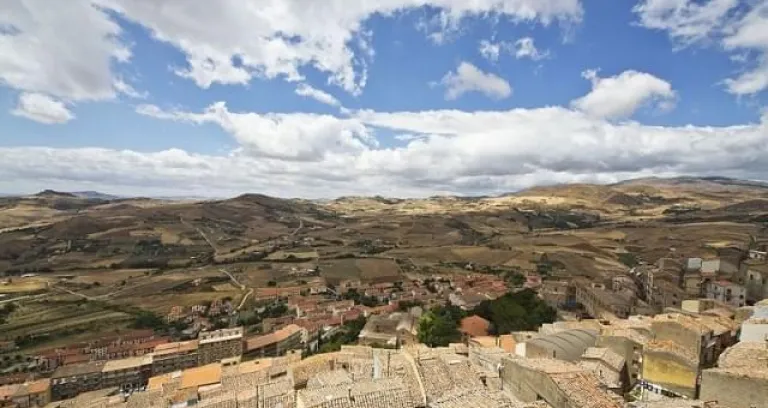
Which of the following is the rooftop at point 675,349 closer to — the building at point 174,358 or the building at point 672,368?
the building at point 672,368

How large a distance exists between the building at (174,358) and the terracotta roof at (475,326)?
23.3 meters

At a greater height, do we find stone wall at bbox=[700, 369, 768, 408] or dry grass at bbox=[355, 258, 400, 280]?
stone wall at bbox=[700, 369, 768, 408]

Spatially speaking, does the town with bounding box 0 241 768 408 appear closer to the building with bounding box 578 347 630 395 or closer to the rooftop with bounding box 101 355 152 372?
the building with bounding box 578 347 630 395

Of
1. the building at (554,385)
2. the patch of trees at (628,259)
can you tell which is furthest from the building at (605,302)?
the patch of trees at (628,259)

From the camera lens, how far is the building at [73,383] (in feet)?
111

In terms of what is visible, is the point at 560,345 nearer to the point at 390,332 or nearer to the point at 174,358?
the point at 390,332

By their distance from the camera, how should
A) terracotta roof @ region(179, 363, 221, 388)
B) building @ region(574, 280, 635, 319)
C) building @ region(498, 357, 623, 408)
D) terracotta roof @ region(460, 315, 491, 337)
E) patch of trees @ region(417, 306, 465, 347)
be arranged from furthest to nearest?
building @ region(574, 280, 635, 319) → terracotta roof @ region(460, 315, 491, 337) → patch of trees @ region(417, 306, 465, 347) → terracotta roof @ region(179, 363, 221, 388) → building @ region(498, 357, 623, 408)

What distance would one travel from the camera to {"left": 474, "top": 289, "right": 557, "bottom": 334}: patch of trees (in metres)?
26.6

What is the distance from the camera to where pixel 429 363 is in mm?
12766

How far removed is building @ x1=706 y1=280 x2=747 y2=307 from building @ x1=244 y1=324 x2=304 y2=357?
30837 mm

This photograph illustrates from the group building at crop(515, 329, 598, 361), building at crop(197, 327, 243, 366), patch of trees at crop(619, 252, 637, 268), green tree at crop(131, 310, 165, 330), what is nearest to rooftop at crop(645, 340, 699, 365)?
building at crop(515, 329, 598, 361)

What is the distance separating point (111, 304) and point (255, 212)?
10041cm

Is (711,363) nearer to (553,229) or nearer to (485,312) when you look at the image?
(485,312)

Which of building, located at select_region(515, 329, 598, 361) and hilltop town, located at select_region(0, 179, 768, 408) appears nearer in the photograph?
hilltop town, located at select_region(0, 179, 768, 408)
